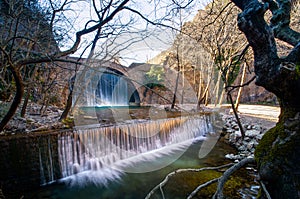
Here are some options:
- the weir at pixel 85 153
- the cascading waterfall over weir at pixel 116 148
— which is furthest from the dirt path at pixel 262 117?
the weir at pixel 85 153

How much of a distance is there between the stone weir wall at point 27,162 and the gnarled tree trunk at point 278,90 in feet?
13.9

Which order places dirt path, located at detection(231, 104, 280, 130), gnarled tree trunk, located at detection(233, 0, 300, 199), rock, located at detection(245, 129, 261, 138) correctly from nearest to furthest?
gnarled tree trunk, located at detection(233, 0, 300, 199)
rock, located at detection(245, 129, 261, 138)
dirt path, located at detection(231, 104, 280, 130)

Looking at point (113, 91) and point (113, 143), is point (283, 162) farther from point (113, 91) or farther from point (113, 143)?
point (113, 91)

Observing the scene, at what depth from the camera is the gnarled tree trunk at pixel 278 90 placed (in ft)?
3.55

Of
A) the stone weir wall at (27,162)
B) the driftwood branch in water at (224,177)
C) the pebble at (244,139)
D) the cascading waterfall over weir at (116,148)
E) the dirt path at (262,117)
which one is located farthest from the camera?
the dirt path at (262,117)

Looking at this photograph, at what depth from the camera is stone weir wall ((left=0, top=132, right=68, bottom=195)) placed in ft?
11.4

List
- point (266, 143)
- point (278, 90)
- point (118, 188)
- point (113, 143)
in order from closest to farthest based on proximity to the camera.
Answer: point (278, 90), point (266, 143), point (118, 188), point (113, 143)

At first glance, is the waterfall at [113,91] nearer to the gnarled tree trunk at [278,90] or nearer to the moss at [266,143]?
the moss at [266,143]

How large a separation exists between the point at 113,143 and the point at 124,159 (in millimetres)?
621

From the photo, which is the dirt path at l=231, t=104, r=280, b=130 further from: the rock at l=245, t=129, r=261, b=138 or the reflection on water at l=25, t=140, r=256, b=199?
the reflection on water at l=25, t=140, r=256, b=199

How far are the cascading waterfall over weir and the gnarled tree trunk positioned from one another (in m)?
3.82

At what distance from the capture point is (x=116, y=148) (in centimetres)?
532

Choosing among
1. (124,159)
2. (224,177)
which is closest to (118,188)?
(124,159)

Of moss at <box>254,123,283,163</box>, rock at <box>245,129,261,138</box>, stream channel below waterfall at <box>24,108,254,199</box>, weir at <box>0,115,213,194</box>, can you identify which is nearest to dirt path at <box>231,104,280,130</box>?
rock at <box>245,129,261,138</box>
